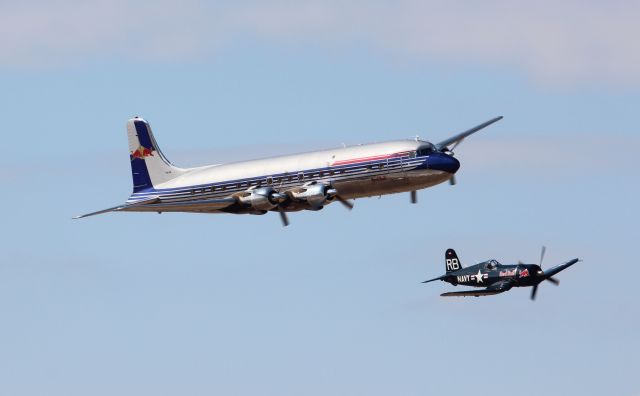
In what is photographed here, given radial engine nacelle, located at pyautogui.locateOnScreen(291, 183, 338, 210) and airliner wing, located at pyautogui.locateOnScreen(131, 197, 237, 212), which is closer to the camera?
radial engine nacelle, located at pyautogui.locateOnScreen(291, 183, 338, 210)

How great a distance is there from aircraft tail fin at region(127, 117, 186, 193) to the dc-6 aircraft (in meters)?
3.03

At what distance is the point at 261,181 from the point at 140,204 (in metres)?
13.0

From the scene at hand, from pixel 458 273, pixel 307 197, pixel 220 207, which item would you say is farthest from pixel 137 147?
pixel 458 273

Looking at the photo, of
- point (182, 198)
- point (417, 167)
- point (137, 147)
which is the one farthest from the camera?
point (137, 147)

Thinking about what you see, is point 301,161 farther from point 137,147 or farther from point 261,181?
point 137,147

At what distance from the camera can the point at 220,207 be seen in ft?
335

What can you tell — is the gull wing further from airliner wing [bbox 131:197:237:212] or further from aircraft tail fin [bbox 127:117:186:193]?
aircraft tail fin [bbox 127:117:186:193]

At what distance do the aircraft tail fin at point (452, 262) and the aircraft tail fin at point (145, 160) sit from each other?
24960 millimetres

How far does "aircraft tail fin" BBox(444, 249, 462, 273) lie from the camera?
11562 centimetres

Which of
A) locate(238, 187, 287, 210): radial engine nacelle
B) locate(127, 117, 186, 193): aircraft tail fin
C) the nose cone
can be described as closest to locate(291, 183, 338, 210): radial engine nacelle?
locate(238, 187, 287, 210): radial engine nacelle

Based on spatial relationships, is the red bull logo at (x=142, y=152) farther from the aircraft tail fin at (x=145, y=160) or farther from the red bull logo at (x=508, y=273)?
the red bull logo at (x=508, y=273)

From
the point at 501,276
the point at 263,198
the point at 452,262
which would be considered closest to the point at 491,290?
the point at 501,276

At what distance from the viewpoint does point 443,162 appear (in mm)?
→ 97188

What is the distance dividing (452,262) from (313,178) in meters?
22.5
